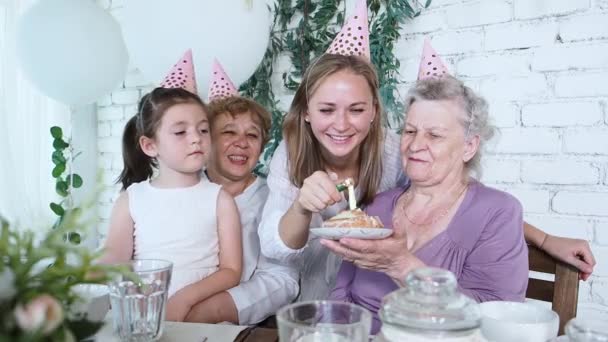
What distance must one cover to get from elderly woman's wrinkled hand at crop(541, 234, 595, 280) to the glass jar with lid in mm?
689

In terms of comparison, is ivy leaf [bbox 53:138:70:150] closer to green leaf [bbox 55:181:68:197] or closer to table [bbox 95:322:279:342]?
green leaf [bbox 55:181:68:197]

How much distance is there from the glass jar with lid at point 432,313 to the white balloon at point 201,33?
5.49ft

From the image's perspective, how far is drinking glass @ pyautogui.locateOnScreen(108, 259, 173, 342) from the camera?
2.43ft

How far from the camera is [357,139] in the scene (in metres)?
1.42

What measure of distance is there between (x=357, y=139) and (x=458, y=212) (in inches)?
14.3

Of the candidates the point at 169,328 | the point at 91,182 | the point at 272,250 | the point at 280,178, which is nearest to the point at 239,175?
the point at 280,178

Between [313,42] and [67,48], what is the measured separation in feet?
3.34

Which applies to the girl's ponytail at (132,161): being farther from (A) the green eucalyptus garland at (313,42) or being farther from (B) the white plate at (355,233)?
(B) the white plate at (355,233)

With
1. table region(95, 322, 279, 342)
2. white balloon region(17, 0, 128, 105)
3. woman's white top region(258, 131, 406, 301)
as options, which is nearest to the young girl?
woman's white top region(258, 131, 406, 301)

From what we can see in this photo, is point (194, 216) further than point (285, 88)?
No

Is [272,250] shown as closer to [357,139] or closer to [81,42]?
[357,139]

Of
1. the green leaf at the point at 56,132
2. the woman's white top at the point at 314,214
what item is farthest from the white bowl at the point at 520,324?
the green leaf at the point at 56,132

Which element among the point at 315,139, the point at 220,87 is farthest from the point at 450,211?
the point at 220,87

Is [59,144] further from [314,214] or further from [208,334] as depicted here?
[208,334]
